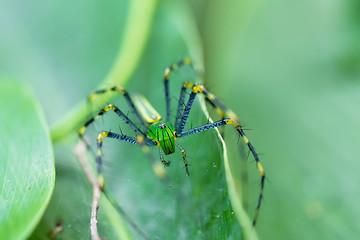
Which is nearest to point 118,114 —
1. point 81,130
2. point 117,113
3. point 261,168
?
point 117,113

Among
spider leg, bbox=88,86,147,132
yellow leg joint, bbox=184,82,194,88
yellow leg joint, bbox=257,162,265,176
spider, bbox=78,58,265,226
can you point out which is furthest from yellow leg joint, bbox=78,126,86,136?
yellow leg joint, bbox=257,162,265,176

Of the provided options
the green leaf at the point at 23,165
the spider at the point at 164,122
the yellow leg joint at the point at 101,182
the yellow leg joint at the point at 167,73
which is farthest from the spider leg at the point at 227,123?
the green leaf at the point at 23,165

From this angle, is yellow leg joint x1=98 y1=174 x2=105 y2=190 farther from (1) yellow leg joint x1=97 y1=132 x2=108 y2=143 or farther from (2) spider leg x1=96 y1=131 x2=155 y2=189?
(1) yellow leg joint x1=97 y1=132 x2=108 y2=143

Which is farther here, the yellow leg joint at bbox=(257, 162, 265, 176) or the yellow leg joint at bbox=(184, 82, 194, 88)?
the yellow leg joint at bbox=(184, 82, 194, 88)

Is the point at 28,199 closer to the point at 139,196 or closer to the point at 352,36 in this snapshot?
the point at 139,196

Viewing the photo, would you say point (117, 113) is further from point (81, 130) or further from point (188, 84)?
point (188, 84)

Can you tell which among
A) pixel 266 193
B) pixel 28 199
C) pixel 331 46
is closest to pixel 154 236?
pixel 28 199

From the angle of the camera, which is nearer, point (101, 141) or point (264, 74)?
point (101, 141)
